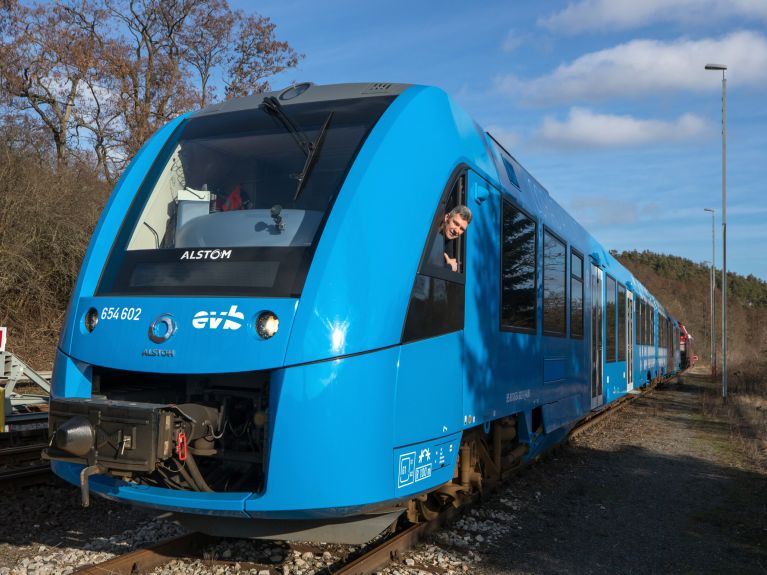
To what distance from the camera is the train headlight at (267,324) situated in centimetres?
392

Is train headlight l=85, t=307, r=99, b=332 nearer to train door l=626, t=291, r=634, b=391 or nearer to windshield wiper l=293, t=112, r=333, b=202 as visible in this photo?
windshield wiper l=293, t=112, r=333, b=202

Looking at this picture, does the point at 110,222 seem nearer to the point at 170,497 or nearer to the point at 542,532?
the point at 170,497

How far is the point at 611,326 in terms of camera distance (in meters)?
11.6

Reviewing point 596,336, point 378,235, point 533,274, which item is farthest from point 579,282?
point 378,235

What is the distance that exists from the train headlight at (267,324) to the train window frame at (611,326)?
25.7 ft

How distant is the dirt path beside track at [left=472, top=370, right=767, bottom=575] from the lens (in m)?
5.46

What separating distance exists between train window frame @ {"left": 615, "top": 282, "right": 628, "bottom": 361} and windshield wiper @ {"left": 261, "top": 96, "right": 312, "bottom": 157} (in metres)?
8.65

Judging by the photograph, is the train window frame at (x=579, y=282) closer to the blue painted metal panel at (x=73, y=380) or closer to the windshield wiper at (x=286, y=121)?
the windshield wiper at (x=286, y=121)

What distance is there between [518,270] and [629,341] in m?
8.76

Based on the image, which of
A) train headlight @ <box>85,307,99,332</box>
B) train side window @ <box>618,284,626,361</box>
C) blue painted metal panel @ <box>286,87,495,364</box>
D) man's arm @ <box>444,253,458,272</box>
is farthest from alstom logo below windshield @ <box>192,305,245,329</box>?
train side window @ <box>618,284,626,361</box>

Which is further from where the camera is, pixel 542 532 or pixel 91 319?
pixel 542 532

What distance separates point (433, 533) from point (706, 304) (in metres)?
81.6

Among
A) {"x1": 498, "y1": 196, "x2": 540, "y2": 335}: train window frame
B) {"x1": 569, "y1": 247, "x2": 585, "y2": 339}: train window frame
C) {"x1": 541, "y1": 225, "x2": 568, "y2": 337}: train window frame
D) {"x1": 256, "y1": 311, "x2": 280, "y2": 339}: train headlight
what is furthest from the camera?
{"x1": 569, "y1": 247, "x2": 585, "y2": 339}: train window frame

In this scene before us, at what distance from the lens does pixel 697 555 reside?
5.72 m
